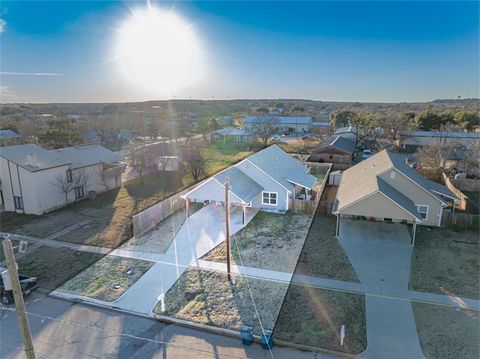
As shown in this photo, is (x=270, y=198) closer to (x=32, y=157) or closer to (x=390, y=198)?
(x=390, y=198)

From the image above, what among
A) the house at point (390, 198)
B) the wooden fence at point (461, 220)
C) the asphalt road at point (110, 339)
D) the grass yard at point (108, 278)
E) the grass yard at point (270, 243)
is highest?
the house at point (390, 198)

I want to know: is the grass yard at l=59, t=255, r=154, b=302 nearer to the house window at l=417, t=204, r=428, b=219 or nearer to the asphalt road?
the asphalt road

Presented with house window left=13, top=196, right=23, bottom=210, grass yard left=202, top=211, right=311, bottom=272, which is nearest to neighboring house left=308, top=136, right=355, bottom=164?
grass yard left=202, top=211, right=311, bottom=272

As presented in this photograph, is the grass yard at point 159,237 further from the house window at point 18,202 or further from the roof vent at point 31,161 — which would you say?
the house window at point 18,202

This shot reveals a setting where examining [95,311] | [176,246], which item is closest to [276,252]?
[176,246]

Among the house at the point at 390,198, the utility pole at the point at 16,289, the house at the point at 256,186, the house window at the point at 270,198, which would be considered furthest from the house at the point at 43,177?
the house at the point at 390,198
